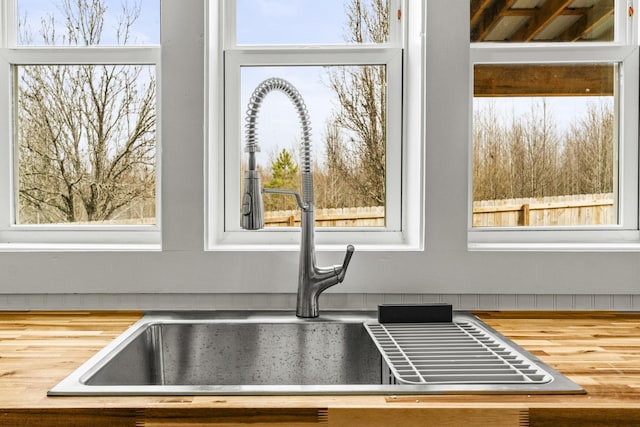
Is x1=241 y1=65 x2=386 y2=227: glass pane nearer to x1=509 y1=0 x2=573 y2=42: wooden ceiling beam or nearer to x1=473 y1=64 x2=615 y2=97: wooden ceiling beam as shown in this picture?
x1=473 y1=64 x2=615 y2=97: wooden ceiling beam

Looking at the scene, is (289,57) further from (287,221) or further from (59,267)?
(59,267)

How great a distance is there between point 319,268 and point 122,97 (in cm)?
85

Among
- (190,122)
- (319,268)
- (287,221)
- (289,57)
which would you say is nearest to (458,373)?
(319,268)

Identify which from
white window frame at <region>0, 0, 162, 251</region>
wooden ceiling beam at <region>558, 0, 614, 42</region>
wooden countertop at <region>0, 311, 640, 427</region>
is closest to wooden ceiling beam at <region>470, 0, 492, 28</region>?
wooden ceiling beam at <region>558, 0, 614, 42</region>

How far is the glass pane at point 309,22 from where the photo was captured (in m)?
1.74

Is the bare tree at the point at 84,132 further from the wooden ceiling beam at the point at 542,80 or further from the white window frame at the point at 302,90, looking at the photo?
the wooden ceiling beam at the point at 542,80

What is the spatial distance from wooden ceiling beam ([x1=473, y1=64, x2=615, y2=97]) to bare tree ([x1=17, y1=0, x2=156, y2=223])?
1051mm

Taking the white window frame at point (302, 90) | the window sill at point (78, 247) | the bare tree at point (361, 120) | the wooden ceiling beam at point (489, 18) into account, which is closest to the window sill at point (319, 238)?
the white window frame at point (302, 90)

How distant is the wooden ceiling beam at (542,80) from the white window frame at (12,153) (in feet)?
3.38

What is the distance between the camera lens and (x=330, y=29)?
1.75 meters

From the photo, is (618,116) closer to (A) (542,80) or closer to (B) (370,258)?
(A) (542,80)

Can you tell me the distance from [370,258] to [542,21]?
0.93m

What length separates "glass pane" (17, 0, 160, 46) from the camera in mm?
1733

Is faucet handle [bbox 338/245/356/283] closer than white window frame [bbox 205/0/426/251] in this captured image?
Yes
